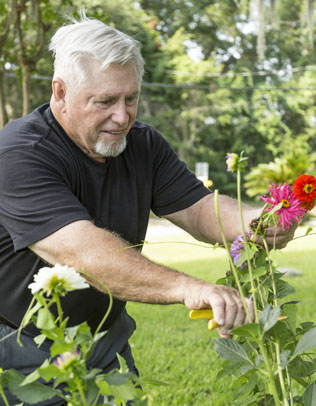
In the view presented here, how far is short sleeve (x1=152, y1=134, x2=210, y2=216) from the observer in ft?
7.37

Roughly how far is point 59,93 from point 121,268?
77cm

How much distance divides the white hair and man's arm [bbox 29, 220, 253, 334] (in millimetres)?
539

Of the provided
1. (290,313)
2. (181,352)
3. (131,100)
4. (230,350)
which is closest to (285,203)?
(290,313)

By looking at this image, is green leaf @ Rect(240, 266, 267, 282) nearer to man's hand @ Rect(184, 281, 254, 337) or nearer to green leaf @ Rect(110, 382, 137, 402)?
man's hand @ Rect(184, 281, 254, 337)

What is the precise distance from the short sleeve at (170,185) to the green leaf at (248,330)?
1113 millimetres

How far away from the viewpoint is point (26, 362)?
2.02 m

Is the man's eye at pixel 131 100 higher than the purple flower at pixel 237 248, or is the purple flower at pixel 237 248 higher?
the man's eye at pixel 131 100

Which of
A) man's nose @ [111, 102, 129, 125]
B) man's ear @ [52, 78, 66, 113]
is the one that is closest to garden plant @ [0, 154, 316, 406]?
man's nose @ [111, 102, 129, 125]

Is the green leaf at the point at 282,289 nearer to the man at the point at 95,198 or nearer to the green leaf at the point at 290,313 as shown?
the green leaf at the point at 290,313

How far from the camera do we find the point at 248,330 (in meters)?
1.12

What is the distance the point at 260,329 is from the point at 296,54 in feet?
99.5

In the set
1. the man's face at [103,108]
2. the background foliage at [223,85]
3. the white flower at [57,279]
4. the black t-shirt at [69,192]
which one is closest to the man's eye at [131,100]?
the man's face at [103,108]

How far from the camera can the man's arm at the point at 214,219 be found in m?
1.86

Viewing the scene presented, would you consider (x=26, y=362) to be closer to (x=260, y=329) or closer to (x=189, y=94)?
(x=260, y=329)
